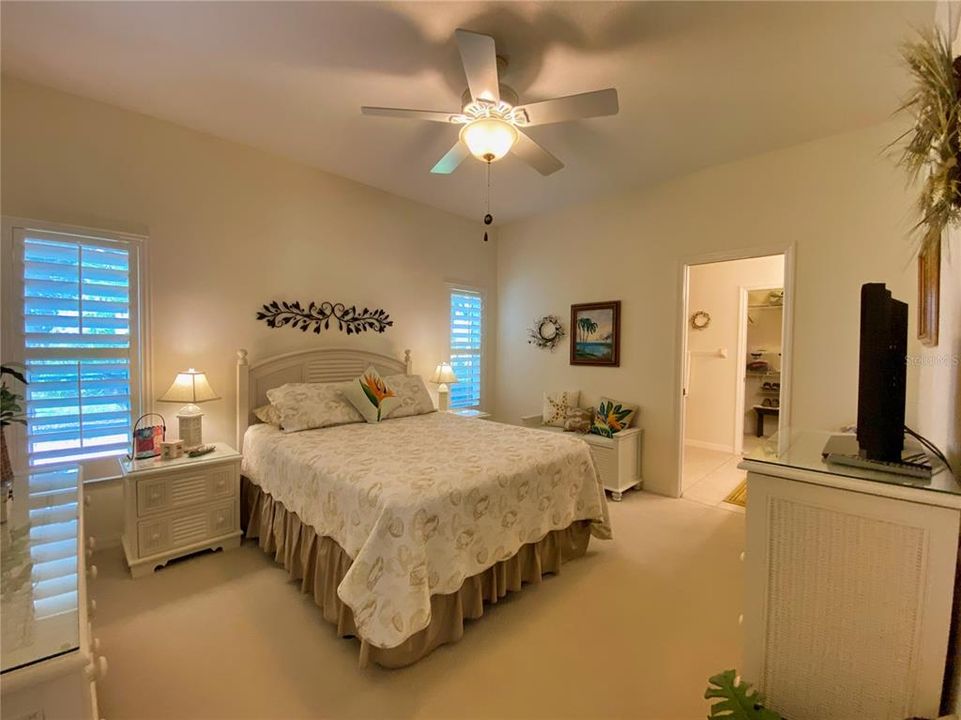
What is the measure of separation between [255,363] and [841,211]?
4581 millimetres

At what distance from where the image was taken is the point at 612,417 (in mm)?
3971

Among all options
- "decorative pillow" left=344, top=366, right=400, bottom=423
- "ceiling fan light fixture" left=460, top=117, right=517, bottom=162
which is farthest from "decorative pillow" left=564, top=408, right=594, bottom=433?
"ceiling fan light fixture" left=460, top=117, right=517, bottom=162

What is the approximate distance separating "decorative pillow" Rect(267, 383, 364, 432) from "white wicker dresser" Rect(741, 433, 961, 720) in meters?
2.75

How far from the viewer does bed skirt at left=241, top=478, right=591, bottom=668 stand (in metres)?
1.85

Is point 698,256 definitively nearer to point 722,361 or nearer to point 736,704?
point 722,361

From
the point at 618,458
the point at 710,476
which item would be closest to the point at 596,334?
the point at 618,458

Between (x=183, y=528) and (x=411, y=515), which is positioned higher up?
(x=411, y=515)

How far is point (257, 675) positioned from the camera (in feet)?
5.71

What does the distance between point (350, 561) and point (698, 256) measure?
3602 millimetres

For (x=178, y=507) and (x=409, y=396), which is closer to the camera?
(x=178, y=507)

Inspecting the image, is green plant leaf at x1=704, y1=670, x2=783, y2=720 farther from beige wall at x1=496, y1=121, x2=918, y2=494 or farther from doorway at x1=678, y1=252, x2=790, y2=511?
doorway at x1=678, y1=252, x2=790, y2=511

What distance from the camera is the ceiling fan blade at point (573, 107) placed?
1888mm

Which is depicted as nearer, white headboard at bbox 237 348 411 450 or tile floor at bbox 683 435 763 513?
white headboard at bbox 237 348 411 450

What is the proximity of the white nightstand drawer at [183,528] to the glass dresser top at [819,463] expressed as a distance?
301 cm
